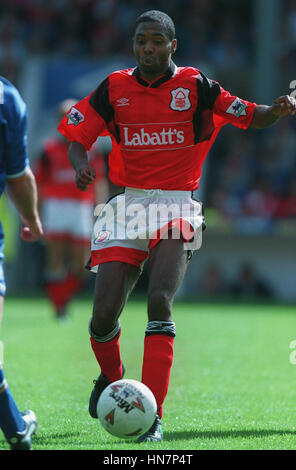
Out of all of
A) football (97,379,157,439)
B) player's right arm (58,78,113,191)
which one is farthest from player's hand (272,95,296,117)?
football (97,379,157,439)

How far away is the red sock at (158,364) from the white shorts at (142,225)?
531 mm

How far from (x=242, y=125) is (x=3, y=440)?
2198mm

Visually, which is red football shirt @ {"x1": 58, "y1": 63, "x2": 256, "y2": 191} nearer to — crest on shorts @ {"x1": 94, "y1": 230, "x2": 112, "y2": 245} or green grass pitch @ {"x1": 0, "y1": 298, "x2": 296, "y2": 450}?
crest on shorts @ {"x1": 94, "y1": 230, "x2": 112, "y2": 245}

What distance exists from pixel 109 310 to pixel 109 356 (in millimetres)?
402

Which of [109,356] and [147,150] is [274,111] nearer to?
[147,150]

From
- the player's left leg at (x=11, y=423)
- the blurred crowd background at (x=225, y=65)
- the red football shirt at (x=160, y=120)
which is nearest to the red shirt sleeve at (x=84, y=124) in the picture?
the red football shirt at (x=160, y=120)

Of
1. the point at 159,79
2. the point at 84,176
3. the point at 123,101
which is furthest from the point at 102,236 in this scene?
the point at 159,79

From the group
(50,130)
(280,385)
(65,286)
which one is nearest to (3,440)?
(280,385)

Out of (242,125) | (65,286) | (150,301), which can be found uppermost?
(242,125)

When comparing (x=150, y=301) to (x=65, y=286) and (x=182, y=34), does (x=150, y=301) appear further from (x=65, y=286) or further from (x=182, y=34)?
(x=182, y=34)

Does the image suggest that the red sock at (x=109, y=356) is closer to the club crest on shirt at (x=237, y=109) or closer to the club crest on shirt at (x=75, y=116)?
the club crest on shirt at (x=75, y=116)

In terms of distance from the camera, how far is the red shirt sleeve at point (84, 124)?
16.0 feet

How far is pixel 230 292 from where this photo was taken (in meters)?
16.6

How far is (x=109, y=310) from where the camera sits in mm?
4598
